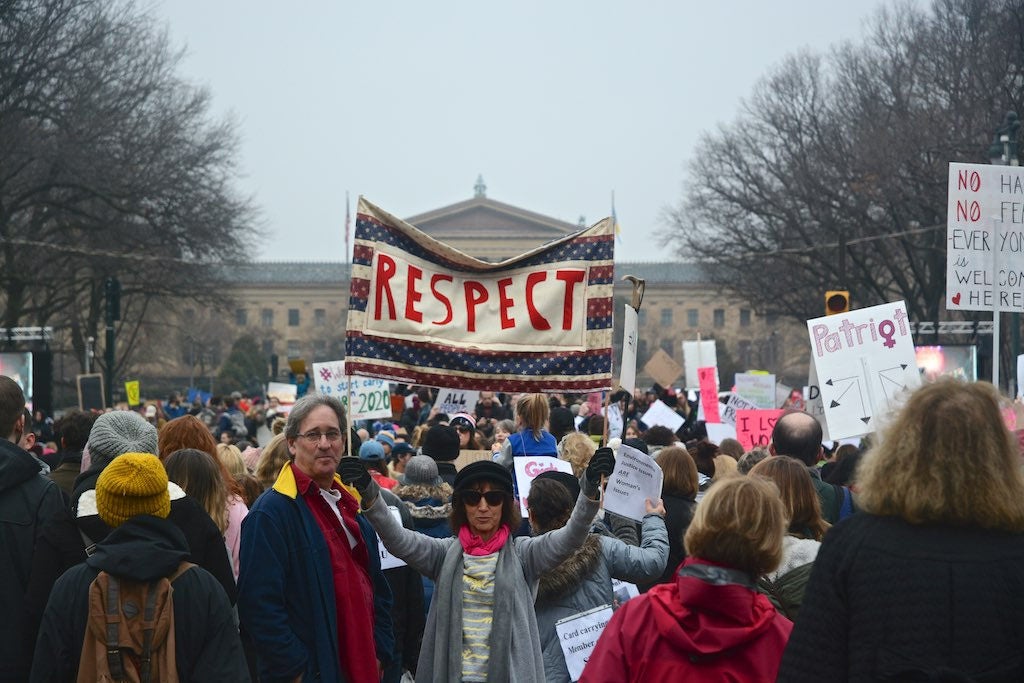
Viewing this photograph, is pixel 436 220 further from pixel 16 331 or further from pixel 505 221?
pixel 16 331

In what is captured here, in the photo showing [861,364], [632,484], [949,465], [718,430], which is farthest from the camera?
[718,430]

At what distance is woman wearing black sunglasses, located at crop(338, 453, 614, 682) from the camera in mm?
5246

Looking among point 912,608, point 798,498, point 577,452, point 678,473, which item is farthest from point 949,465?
point 577,452

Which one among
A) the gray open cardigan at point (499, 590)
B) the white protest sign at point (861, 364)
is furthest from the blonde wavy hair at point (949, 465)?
the white protest sign at point (861, 364)

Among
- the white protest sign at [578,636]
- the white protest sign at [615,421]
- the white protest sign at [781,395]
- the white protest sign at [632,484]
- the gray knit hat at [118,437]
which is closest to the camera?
the white protest sign at [578,636]

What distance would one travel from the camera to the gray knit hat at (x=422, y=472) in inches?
293

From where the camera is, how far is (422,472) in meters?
7.44

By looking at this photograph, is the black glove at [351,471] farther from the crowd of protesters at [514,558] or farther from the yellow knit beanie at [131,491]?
the yellow knit beanie at [131,491]

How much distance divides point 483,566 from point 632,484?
97cm

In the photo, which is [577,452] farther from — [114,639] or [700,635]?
[700,635]

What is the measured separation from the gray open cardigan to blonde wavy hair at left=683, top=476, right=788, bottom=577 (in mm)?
1326

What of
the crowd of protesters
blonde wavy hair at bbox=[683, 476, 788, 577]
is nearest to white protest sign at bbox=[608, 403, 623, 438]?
the crowd of protesters

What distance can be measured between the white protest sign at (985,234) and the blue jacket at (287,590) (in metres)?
6.22

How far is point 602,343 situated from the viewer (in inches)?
265
